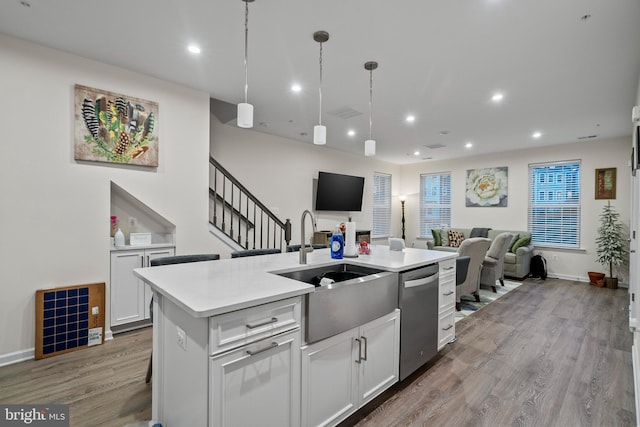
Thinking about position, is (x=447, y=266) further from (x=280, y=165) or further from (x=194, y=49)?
(x=280, y=165)

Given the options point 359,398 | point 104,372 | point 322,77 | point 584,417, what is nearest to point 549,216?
point 584,417

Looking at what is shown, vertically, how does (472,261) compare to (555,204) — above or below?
below

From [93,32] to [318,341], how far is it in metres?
3.11

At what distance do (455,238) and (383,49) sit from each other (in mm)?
5591

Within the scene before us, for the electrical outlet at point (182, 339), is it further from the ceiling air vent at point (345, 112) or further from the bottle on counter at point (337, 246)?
the ceiling air vent at point (345, 112)

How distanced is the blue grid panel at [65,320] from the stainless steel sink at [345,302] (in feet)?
7.40

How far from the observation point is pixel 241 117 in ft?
7.42

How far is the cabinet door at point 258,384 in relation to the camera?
4.09ft

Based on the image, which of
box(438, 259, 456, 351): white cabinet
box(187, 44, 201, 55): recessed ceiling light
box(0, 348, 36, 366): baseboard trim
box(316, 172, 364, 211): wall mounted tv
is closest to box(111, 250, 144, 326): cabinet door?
box(0, 348, 36, 366): baseboard trim

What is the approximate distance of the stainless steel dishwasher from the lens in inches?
88.1

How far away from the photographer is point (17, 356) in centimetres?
262

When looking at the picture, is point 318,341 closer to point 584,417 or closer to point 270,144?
point 584,417

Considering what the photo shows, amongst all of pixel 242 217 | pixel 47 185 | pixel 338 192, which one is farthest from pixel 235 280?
pixel 338 192

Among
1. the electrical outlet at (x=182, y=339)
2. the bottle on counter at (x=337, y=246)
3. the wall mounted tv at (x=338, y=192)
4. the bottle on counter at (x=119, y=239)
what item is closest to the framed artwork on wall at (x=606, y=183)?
the wall mounted tv at (x=338, y=192)
